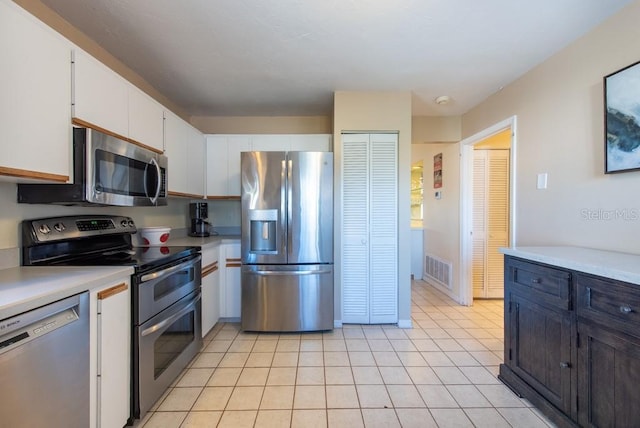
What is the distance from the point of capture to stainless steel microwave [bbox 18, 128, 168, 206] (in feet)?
4.84

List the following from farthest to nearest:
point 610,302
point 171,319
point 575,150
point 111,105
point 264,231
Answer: point 264,231 → point 575,150 → point 171,319 → point 111,105 → point 610,302

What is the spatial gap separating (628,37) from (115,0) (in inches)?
118

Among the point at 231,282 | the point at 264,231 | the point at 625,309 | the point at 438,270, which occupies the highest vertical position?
the point at 264,231

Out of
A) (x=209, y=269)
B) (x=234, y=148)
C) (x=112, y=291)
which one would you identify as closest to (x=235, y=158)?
(x=234, y=148)

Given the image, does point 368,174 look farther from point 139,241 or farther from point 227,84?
point 139,241

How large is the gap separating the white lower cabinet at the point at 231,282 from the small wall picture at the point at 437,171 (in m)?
3.00

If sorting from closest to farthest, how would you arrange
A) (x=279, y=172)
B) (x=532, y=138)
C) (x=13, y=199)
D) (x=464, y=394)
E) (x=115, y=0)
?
(x=13, y=199)
(x=115, y=0)
(x=464, y=394)
(x=532, y=138)
(x=279, y=172)

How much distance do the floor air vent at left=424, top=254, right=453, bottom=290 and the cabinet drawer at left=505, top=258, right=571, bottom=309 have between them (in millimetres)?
1987

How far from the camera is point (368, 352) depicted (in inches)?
94.8

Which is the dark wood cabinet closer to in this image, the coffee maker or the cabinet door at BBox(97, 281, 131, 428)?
the cabinet door at BBox(97, 281, 131, 428)

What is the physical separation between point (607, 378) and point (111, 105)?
300 centimetres

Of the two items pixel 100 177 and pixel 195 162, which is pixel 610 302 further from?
pixel 195 162

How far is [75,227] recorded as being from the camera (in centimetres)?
177

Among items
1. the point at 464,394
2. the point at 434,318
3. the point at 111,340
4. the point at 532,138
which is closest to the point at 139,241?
the point at 111,340
